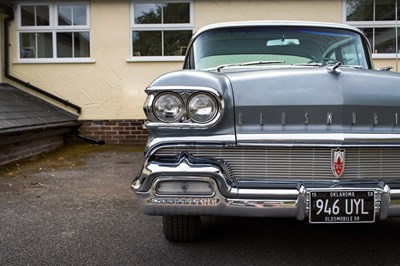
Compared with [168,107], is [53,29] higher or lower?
higher

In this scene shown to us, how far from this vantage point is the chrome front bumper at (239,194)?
2408mm

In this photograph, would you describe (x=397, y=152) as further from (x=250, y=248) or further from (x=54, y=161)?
(x=54, y=161)

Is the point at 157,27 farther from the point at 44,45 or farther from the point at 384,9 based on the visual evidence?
the point at 384,9

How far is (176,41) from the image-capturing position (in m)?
9.44

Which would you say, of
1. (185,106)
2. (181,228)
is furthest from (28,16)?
(185,106)

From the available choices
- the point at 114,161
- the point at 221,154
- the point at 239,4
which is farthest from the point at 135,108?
the point at 221,154

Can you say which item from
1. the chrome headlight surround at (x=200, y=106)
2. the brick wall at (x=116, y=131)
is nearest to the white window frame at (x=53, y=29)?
the brick wall at (x=116, y=131)

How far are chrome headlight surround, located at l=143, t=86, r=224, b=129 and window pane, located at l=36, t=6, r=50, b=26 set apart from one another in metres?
7.92

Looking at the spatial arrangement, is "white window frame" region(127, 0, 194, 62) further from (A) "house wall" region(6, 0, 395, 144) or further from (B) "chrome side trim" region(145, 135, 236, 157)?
(B) "chrome side trim" region(145, 135, 236, 157)

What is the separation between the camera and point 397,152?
2.55 metres

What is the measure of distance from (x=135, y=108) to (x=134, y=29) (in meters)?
1.77

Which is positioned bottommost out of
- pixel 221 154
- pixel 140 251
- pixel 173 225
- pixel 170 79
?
pixel 140 251

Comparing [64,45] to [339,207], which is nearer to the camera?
[339,207]

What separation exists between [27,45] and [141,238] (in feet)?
25.2
